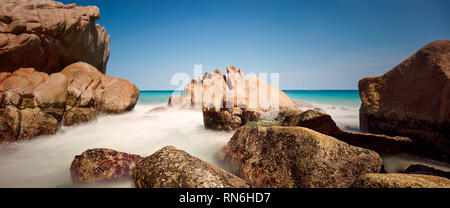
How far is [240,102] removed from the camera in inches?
248

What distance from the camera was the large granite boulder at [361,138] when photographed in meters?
4.01

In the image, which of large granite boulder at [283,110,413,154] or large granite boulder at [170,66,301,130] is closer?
large granite boulder at [283,110,413,154]

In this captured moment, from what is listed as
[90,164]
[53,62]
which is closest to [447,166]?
[90,164]

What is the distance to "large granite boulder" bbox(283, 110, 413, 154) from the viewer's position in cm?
401

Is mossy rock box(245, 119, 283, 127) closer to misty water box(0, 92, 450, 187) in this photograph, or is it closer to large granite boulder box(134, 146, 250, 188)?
misty water box(0, 92, 450, 187)

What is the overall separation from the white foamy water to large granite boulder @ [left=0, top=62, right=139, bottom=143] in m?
0.37

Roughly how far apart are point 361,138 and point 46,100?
9315mm

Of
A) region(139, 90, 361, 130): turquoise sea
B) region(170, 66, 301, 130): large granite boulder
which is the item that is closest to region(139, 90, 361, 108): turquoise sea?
region(139, 90, 361, 130): turquoise sea

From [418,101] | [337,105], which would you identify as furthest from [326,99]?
[418,101]

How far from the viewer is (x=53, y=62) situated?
25.6 feet

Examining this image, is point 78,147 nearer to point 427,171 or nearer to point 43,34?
point 43,34

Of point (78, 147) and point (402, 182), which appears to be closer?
point (402, 182)
